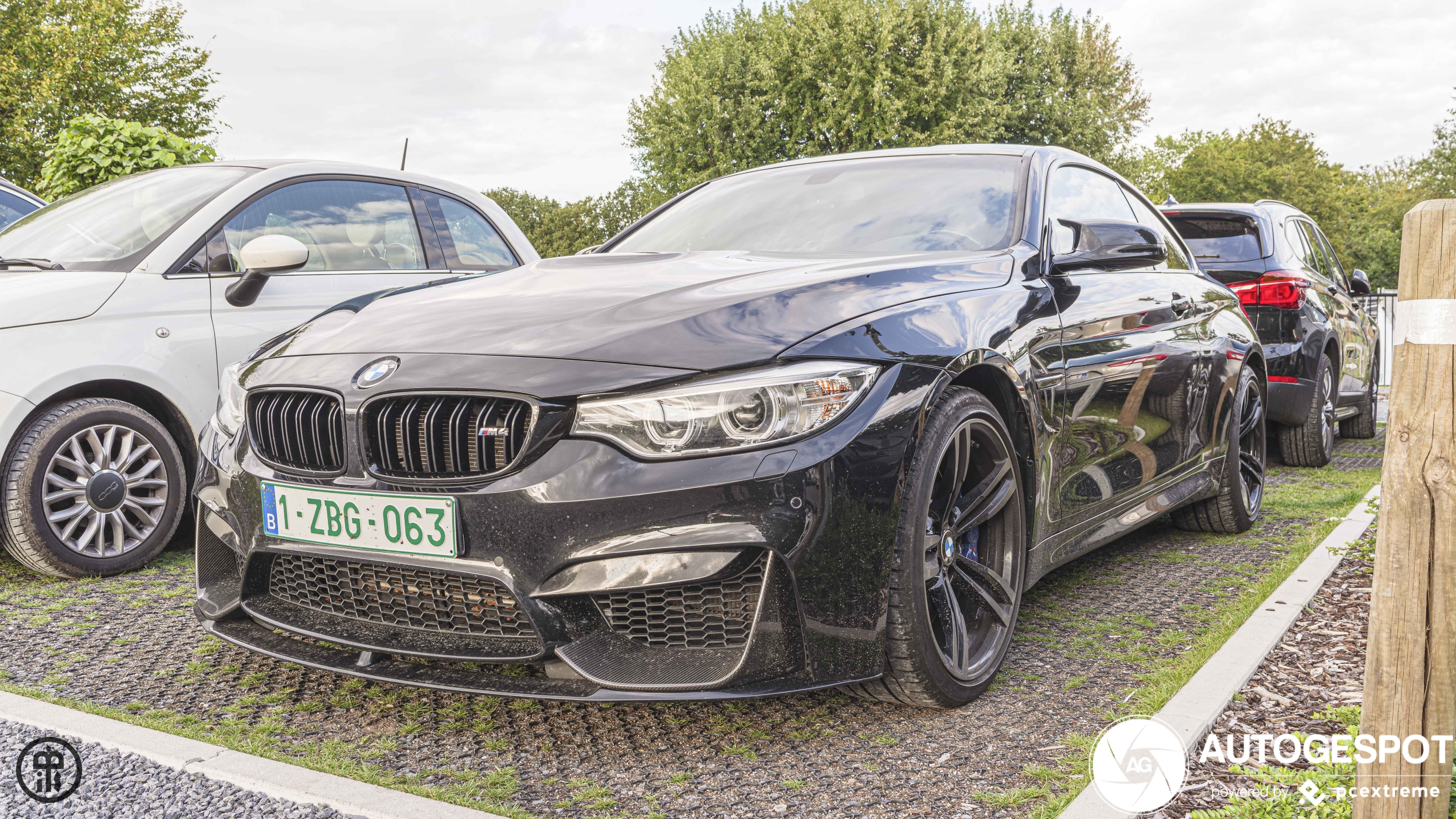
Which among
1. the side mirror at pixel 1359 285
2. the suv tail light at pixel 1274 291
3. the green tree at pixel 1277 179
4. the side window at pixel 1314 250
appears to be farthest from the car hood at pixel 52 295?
the green tree at pixel 1277 179

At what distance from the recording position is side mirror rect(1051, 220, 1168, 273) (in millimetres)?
3574

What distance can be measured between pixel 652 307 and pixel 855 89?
3055cm

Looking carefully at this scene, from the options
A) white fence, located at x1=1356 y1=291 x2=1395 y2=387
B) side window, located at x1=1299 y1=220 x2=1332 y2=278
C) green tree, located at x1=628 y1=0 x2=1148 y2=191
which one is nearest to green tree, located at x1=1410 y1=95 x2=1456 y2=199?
green tree, located at x1=628 y1=0 x2=1148 y2=191

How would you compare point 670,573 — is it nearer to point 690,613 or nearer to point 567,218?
point 690,613

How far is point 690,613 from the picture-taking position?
2430 millimetres

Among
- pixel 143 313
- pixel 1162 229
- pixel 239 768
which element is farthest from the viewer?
pixel 1162 229

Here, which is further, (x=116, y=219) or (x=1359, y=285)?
(x=1359, y=285)

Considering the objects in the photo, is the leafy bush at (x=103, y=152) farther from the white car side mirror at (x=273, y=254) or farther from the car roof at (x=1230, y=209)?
the car roof at (x=1230, y=209)

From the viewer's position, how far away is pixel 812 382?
247 cm

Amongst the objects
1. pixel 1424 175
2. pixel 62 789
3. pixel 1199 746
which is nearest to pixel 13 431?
pixel 62 789

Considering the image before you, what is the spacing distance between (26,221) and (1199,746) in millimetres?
5385

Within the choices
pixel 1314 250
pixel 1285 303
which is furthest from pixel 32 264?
pixel 1314 250

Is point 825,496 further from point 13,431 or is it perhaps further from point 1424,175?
point 1424,175

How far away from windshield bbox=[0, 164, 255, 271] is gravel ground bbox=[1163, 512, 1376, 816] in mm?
4182
